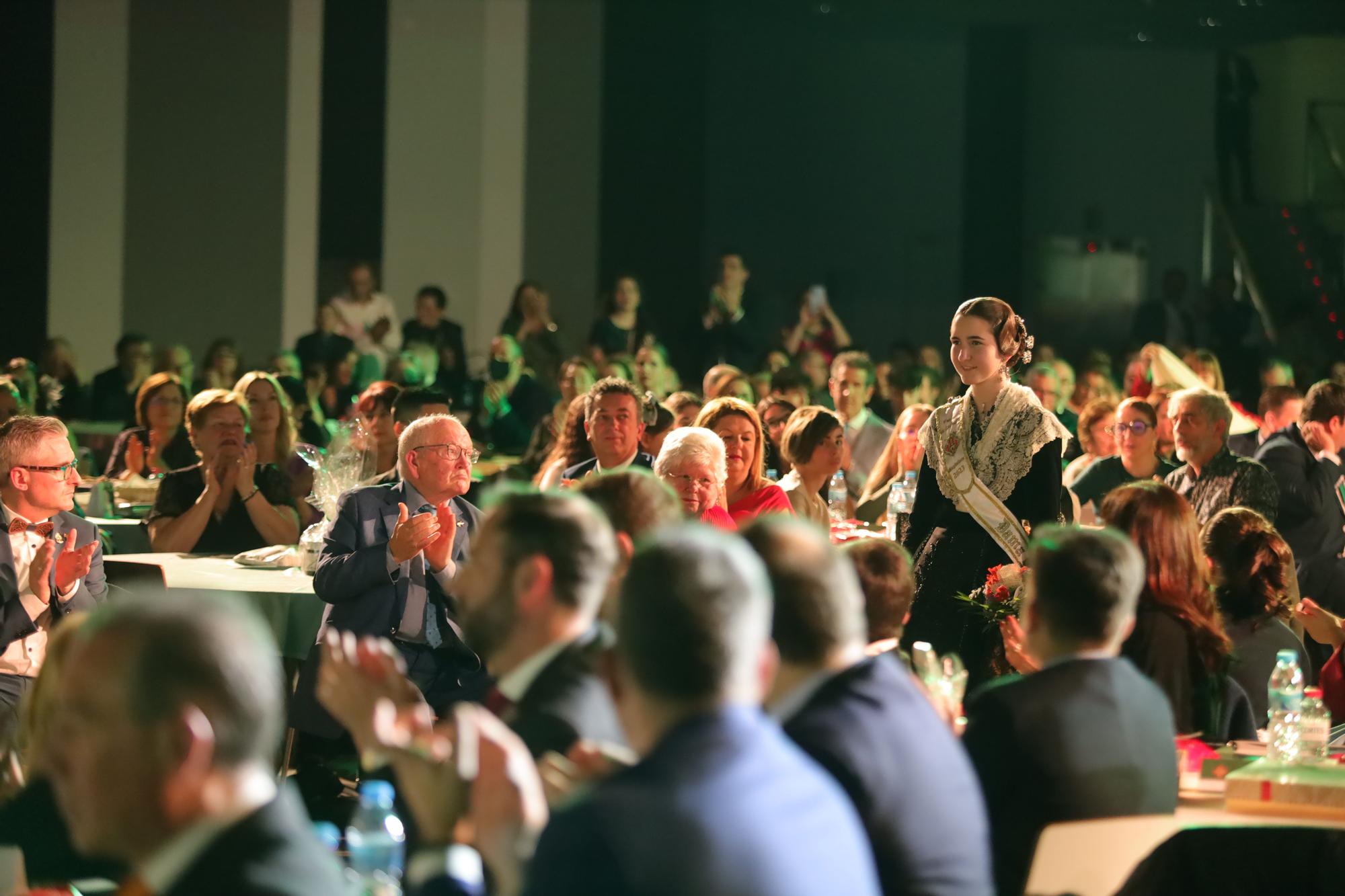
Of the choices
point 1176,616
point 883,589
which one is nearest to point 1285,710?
point 1176,616

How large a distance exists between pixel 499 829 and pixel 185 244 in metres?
12.9

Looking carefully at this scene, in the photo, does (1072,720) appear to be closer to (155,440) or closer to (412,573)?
(412,573)

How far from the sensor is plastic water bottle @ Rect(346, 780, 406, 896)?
256cm

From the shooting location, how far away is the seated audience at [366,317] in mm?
12664

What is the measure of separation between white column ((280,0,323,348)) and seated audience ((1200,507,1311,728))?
10.8 m

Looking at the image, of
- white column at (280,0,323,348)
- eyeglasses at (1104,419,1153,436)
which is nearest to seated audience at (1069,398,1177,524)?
eyeglasses at (1104,419,1153,436)

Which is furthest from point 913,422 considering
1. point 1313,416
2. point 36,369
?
point 36,369

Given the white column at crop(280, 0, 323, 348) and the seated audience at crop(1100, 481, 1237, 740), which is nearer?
A: the seated audience at crop(1100, 481, 1237, 740)

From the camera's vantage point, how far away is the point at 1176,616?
3713 mm

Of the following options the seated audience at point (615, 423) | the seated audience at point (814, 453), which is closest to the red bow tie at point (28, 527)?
the seated audience at point (615, 423)

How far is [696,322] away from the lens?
12945mm

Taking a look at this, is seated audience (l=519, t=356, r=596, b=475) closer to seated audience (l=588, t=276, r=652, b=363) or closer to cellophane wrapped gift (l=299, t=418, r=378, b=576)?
seated audience (l=588, t=276, r=652, b=363)

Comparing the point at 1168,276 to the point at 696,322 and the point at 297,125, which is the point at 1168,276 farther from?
the point at 297,125

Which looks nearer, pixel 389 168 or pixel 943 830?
pixel 943 830
